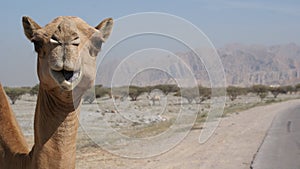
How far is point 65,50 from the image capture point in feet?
13.5

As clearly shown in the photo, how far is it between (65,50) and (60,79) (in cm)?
26

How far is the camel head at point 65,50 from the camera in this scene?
413 centimetres

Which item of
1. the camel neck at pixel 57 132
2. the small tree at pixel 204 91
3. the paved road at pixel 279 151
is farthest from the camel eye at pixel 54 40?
the small tree at pixel 204 91

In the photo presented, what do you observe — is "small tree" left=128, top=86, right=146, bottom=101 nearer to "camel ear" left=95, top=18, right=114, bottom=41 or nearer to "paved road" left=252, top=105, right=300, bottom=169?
"paved road" left=252, top=105, right=300, bottom=169

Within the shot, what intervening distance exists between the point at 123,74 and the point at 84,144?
12.9 meters

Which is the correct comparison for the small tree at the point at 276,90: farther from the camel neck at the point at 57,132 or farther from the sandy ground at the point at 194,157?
the camel neck at the point at 57,132

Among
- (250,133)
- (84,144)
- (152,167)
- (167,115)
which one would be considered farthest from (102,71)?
(167,115)

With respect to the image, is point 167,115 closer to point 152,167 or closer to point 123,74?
point 152,167

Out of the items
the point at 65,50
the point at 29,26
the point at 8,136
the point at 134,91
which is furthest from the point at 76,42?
the point at 134,91

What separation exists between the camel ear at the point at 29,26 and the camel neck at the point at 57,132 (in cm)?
62

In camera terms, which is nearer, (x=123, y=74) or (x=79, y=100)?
(x=79, y=100)

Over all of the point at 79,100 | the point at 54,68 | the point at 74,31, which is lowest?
the point at 79,100

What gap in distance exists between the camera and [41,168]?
178 inches

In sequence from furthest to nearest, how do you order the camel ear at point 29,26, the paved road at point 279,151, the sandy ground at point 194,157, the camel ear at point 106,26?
the sandy ground at point 194,157
the paved road at point 279,151
the camel ear at point 106,26
the camel ear at point 29,26
